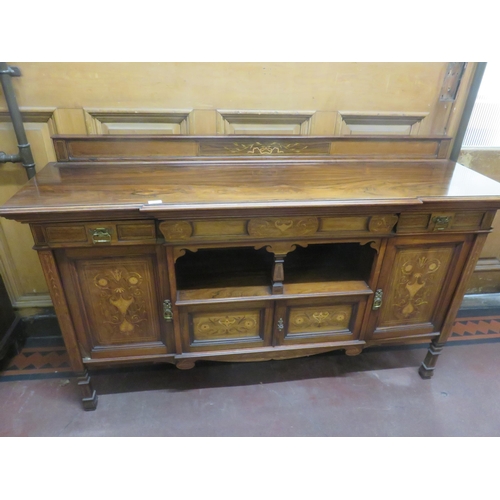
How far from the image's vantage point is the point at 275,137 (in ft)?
4.89

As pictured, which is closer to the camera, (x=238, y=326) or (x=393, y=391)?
(x=238, y=326)

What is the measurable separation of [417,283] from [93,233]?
1218 millimetres

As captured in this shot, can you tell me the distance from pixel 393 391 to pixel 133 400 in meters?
1.17

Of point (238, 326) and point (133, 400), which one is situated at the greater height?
point (238, 326)

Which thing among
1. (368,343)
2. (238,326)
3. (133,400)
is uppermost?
(238,326)

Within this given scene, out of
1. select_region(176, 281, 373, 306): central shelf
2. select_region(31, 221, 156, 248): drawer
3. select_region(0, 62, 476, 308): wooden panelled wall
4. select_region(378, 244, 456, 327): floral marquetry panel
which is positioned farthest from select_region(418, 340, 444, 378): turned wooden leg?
select_region(31, 221, 156, 248): drawer

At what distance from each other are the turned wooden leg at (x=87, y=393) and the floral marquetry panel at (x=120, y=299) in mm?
187

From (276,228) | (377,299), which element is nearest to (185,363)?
(276,228)

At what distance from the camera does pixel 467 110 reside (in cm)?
162

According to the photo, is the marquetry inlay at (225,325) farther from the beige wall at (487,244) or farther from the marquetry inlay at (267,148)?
the beige wall at (487,244)

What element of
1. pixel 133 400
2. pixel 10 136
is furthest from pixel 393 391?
pixel 10 136

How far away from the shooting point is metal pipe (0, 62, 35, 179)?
4.37ft

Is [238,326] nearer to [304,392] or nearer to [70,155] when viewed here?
[304,392]

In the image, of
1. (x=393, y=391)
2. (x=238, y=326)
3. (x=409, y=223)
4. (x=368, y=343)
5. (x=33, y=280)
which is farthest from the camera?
(x=33, y=280)
